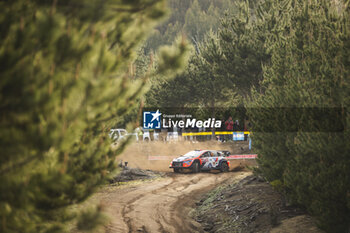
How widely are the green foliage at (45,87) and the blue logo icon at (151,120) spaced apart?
35.5 metres

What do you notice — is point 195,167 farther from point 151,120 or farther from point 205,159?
point 151,120

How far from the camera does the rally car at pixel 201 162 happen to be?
22281 millimetres

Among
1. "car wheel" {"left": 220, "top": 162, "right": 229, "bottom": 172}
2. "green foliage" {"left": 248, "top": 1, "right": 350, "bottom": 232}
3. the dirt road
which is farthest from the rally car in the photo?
"green foliage" {"left": 248, "top": 1, "right": 350, "bottom": 232}

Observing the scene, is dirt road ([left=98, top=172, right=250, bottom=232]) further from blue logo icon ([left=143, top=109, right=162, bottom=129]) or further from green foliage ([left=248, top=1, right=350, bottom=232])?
blue logo icon ([left=143, top=109, right=162, bottom=129])

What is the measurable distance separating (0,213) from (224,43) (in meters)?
29.0

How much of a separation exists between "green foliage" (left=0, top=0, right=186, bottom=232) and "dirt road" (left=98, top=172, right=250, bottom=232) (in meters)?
8.54

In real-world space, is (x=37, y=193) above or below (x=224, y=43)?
below

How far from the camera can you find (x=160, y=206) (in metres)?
15.1

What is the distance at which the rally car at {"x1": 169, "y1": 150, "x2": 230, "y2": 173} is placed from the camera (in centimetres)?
2228

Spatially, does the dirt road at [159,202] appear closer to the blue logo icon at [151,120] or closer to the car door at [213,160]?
the car door at [213,160]

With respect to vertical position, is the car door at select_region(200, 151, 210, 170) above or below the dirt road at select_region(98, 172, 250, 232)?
above

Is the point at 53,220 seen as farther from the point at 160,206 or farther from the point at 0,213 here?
the point at 160,206

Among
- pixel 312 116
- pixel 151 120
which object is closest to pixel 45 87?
pixel 312 116

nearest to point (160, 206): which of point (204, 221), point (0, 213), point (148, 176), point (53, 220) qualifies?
point (204, 221)
